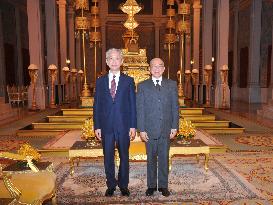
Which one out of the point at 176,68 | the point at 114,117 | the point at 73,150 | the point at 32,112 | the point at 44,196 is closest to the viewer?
the point at 44,196

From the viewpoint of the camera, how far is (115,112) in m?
3.87

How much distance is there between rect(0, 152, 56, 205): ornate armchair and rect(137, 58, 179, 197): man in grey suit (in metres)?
1.28

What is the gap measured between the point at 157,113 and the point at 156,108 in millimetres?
63

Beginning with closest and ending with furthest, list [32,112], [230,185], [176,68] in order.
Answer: [230,185] < [32,112] < [176,68]

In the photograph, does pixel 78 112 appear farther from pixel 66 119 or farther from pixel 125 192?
pixel 125 192

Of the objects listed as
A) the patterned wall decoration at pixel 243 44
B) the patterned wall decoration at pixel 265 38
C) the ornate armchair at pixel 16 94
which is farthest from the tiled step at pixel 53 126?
the patterned wall decoration at pixel 243 44

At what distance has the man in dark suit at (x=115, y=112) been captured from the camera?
387 cm

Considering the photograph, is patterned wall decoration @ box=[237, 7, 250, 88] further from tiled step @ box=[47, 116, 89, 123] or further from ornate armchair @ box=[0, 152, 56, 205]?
ornate armchair @ box=[0, 152, 56, 205]

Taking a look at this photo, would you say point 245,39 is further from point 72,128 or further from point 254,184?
point 254,184

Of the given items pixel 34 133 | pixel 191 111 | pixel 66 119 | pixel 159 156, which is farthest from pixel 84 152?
pixel 191 111

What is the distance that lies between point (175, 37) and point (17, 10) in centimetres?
1055

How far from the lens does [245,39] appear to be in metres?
18.7

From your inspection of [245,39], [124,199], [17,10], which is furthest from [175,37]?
[124,199]

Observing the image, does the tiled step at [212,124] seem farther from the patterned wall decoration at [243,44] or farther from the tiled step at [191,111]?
the patterned wall decoration at [243,44]
